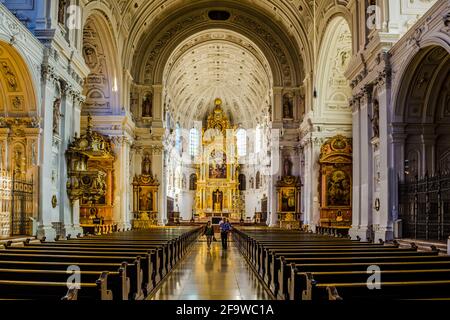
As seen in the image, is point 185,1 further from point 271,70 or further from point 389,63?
point 389,63

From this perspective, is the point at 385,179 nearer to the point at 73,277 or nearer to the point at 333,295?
the point at 73,277

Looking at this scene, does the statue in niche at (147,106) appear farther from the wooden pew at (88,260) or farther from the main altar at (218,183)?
the wooden pew at (88,260)

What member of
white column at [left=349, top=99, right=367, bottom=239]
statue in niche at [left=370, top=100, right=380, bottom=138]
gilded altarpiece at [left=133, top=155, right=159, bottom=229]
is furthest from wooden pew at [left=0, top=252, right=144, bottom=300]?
gilded altarpiece at [left=133, top=155, right=159, bottom=229]

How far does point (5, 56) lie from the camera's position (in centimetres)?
1280

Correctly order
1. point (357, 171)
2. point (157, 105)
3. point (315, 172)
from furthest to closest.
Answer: point (157, 105) < point (315, 172) < point (357, 171)

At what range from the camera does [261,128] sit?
4225 centimetres

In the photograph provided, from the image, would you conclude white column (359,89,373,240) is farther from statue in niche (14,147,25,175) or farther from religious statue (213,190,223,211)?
religious statue (213,190,223,211)

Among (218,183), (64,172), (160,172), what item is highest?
(160,172)

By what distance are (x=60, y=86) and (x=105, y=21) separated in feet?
25.9

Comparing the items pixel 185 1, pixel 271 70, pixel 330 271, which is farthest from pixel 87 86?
pixel 330 271

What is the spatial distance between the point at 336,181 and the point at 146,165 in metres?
11.4

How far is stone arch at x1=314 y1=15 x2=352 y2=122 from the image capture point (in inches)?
918

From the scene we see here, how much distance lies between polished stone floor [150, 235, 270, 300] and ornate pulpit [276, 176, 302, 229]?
48.4 ft

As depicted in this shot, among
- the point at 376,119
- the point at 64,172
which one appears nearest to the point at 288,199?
the point at 376,119
